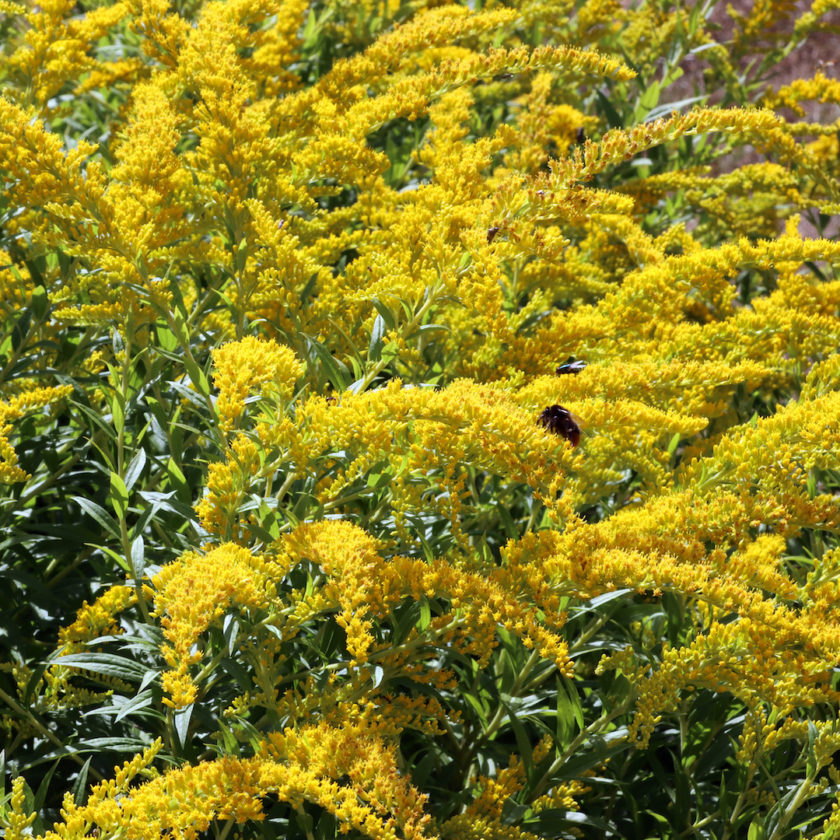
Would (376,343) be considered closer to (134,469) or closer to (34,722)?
(134,469)

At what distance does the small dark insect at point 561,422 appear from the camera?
238cm

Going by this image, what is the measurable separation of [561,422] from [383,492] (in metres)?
0.49

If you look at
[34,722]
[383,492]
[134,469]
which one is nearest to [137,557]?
[134,469]

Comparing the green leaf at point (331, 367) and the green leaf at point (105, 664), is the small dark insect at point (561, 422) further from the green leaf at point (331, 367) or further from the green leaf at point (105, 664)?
the green leaf at point (105, 664)

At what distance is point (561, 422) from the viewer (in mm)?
2387

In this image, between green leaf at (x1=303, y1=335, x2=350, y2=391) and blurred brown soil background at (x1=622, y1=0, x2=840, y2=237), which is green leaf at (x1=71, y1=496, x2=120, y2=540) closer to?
green leaf at (x1=303, y1=335, x2=350, y2=391)

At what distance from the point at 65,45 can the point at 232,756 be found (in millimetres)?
2707

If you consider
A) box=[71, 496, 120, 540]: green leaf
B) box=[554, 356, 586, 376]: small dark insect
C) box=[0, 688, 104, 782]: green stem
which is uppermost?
box=[554, 356, 586, 376]: small dark insect

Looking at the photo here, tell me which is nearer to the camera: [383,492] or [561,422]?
[561,422]

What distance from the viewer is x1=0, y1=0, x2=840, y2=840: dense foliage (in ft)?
6.98

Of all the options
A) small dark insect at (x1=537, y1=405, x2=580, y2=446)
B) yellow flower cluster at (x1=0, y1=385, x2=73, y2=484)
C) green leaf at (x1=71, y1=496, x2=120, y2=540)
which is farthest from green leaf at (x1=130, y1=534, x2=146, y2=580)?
small dark insect at (x1=537, y1=405, x2=580, y2=446)

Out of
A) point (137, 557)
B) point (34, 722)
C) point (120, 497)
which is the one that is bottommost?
point (34, 722)

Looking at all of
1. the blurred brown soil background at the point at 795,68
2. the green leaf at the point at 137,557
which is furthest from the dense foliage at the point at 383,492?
the blurred brown soil background at the point at 795,68

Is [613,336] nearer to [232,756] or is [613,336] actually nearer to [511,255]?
[511,255]
